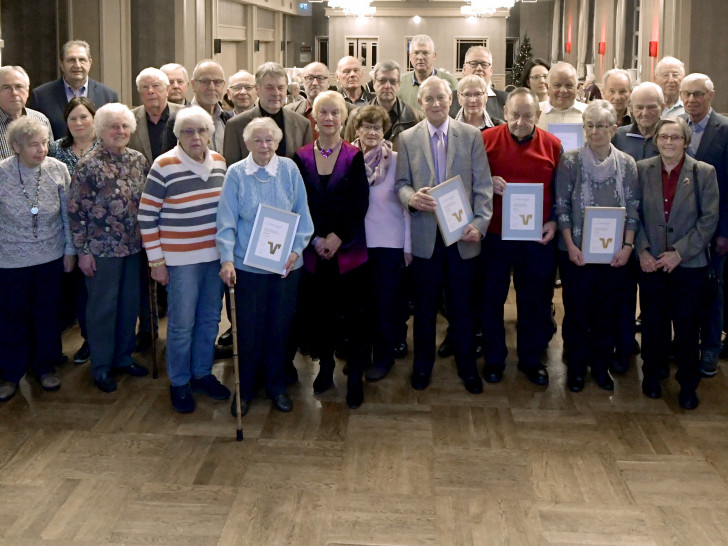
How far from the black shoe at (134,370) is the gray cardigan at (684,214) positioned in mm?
2814

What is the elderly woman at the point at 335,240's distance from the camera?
14.4 ft

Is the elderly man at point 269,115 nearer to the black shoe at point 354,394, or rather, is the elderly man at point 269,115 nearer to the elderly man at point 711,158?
the black shoe at point 354,394

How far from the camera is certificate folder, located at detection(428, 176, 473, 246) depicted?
4.44 m

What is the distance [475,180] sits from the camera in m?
4.54

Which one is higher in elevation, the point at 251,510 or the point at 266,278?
the point at 266,278

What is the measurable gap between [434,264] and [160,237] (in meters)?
1.42

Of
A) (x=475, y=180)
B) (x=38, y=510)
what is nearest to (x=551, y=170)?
(x=475, y=180)

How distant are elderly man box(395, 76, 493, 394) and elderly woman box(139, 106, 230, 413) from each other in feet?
3.25

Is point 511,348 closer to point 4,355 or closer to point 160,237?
point 160,237

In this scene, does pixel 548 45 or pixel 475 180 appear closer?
pixel 475 180

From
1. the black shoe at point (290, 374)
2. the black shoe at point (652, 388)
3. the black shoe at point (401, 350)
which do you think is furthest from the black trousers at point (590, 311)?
the black shoe at point (290, 374)

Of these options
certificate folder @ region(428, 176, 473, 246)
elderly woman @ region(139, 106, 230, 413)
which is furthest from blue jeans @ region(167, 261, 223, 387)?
certificate folder @ region(428, 176, 473, 246)

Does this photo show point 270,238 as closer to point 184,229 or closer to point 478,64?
point 184,229

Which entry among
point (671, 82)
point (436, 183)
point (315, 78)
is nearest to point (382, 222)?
point (436, 183)
